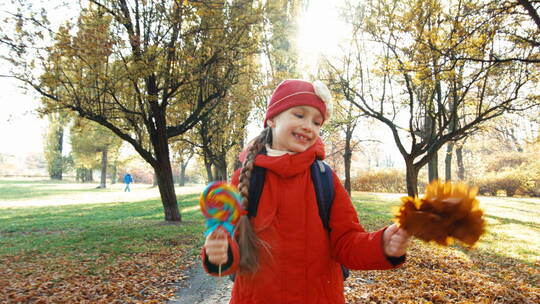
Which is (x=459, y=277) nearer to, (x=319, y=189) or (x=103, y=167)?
(x=319, y=189)

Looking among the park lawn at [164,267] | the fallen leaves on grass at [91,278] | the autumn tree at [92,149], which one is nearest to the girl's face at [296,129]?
the park lawn at [164,267]

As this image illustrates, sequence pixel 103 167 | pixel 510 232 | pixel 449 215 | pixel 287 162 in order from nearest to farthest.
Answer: pixel 449 215 → pixel 287 162 → pixel 510 232 → pixel 103 167

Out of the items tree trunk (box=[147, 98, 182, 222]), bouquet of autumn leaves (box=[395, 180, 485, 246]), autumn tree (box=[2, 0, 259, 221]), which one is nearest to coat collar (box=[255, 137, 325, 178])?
bouquet of autumn leaves (box=[395, 180, 485, 246])

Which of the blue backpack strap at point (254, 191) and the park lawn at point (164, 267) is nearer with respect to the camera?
the blue backpack strap at point (254, 191)

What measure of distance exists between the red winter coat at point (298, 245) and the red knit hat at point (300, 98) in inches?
11.9

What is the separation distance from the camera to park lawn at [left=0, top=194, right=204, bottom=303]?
5156mm

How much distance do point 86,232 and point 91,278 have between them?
5377 millimetres

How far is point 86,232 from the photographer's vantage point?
10.4 metres

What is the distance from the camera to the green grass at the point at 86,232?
836 cm

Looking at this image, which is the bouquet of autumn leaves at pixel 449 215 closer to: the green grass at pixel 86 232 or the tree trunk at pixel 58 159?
the green grass at pixel 86 232

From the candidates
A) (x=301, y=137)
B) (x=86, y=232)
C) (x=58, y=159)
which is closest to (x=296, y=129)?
(x=301, y=137)

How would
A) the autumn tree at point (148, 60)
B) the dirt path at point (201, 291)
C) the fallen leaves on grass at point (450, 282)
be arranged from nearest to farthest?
1. the fallen leaves on grass at point (450, 282)
2. the dirt path at point (201, 291)
3. the autumn tree at point (148, 60)

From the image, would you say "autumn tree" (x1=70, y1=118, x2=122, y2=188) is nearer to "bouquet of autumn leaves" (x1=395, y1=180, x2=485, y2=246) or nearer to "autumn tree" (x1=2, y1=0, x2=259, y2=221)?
"autumn tree" (x1=2, y1=0, x2=259, y2=221)

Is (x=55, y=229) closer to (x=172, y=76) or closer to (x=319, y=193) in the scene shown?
(x=172, y=76)
